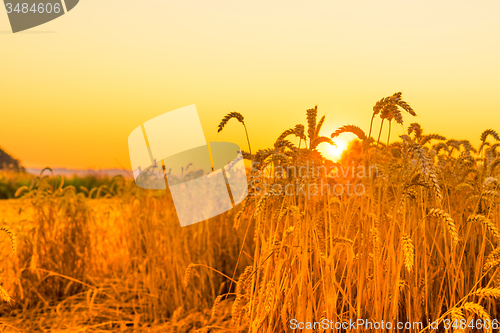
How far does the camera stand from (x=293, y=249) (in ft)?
5.51

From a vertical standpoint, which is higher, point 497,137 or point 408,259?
point 497,137

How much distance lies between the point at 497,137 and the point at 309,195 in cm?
214

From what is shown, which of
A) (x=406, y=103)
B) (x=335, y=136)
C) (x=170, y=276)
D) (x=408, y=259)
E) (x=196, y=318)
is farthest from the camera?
(x=170, y=276)

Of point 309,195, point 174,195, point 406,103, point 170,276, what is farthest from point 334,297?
point 174,195

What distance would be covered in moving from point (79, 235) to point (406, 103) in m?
3.40

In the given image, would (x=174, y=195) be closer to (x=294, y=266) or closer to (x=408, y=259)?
(x=294, y=266)

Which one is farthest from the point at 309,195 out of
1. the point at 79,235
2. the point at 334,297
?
the point at 79,235

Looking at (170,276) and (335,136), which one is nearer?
(335,136)

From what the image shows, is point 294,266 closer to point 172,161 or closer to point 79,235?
point 172,161

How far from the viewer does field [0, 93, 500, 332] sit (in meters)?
1.65

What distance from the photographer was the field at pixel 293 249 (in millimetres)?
1646

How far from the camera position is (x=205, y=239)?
3.33 meters

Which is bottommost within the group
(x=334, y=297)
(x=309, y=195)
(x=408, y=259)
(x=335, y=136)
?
(x=334, y=297)

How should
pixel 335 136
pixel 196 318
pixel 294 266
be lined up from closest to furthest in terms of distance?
1. pixel 335 136
2. pixel 294 266
3. pixel 196 318
